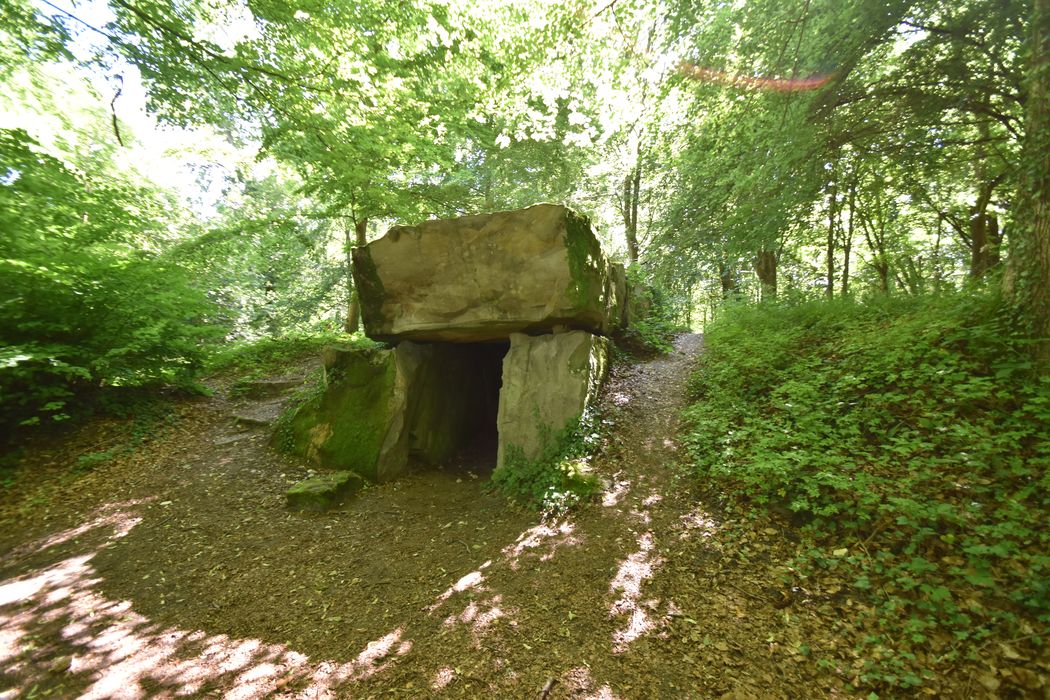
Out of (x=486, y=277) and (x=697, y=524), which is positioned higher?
(x=486, y=277)

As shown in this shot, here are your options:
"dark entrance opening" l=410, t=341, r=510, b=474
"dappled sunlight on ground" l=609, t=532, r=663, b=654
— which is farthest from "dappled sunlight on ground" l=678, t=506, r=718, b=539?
"dark entrance opening" l=410, t=341, r=510, b=474

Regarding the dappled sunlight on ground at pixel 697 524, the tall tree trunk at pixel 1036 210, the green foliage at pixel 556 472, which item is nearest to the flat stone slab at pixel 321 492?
the green foliage at pixel 556 472

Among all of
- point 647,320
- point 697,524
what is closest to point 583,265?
point 697,524

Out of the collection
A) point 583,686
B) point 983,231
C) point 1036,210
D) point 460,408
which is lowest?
point 583,686

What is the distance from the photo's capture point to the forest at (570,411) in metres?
2.81

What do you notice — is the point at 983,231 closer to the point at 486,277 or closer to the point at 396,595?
the point at 486,277

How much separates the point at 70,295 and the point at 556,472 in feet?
22.1

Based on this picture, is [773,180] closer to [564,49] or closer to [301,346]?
[564,49]

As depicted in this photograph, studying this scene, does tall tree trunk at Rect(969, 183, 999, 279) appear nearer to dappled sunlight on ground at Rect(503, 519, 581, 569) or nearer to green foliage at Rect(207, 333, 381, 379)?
dappled sunlight on ground at Rect(503, 519, 581, 569)

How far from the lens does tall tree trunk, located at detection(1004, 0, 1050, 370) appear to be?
150 inches

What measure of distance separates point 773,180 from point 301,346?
35.7 feet

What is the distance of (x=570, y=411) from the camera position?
5664mm

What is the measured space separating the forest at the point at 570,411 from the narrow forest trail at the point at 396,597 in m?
0.03

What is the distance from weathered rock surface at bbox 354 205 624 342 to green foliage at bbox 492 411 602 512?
1.64 meters
